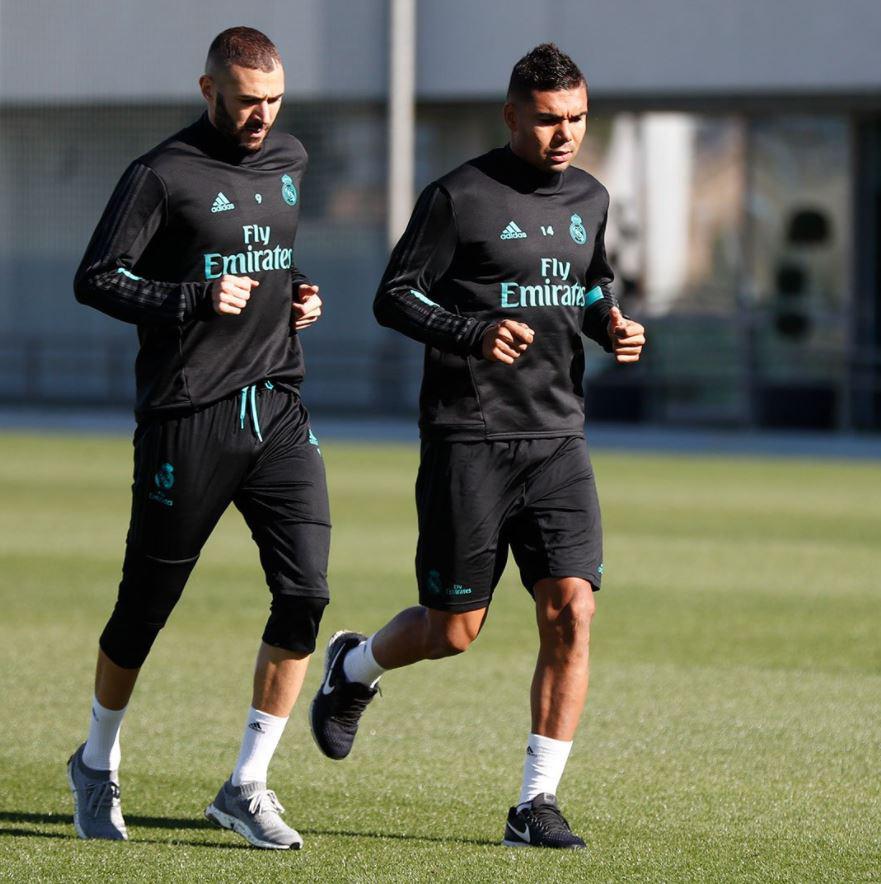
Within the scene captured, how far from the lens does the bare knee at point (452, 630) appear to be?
549cm

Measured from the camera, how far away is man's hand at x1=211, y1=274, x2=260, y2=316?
4.99 meters

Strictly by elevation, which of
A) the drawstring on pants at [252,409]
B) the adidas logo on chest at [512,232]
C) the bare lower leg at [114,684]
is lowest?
the bare lower leg at [114,684]

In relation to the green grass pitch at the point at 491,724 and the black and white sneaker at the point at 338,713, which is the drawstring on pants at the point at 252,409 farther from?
the green grass pitch at the point at 491,724

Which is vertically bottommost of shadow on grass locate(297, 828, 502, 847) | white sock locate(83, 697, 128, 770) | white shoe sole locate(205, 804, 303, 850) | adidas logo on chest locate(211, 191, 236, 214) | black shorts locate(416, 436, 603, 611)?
shadow on grass locate(297, 828, 502, 847)

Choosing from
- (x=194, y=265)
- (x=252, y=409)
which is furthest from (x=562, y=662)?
(x=194, y=265)

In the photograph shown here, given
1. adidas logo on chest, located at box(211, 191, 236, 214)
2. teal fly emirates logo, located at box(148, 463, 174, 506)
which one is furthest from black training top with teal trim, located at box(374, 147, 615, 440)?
teal fly emirates logo, located at box(148, 463, 174, 506)

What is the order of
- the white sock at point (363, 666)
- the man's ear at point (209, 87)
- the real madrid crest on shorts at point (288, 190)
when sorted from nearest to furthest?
the man's ear at point (209, 87) → the real madrid crest on shorts at point (288, 190) → the white sock at point (363, 666)

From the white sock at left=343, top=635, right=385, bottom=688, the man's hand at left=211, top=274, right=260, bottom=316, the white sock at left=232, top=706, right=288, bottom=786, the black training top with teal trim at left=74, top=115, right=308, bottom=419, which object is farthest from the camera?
the white sock at left=343, top=635, right=385, bottom=688

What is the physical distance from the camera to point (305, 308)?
5418 mm

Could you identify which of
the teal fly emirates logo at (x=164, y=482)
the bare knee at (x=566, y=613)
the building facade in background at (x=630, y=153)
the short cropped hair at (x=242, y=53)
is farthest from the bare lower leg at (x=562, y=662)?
the building facade in background at (x=630, y=153)

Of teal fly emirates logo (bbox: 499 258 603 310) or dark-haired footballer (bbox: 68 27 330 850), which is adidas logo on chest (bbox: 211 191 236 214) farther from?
teal fly emirates logo (bbox: 499 258 603 310)

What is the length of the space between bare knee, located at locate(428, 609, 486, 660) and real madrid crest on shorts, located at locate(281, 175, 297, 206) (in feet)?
4.22

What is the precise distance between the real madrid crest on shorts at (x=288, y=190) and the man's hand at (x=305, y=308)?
25cm

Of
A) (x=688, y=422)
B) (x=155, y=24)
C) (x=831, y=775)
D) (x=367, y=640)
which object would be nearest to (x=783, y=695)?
(x=831, y=775)
